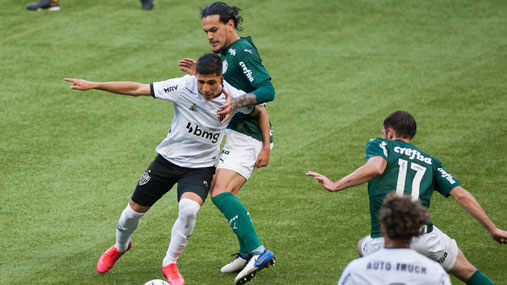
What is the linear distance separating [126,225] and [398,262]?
3.20 m

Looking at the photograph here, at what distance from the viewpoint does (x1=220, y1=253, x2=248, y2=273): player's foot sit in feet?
23.4

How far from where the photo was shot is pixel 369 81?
1299 cm

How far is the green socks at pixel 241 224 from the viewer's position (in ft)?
21.5

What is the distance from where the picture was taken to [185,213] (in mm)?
6461

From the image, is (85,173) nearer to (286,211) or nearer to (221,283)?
(286,211)

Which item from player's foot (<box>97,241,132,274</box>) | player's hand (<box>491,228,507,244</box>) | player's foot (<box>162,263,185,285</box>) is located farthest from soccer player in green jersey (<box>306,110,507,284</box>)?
player's foot (<box>97,241,132,274</box>)

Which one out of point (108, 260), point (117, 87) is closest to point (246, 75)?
point (117, 87)

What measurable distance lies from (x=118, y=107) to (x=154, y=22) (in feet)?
13.4

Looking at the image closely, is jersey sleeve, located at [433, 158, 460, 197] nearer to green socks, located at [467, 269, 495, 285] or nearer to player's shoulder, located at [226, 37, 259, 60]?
green socks, located at [467, 269, 495, 285]

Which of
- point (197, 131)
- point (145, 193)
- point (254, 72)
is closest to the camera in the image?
point (197, 131)

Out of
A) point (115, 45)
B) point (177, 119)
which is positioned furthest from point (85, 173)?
point (115, 45)

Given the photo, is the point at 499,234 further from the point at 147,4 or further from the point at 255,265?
the point at 147,4

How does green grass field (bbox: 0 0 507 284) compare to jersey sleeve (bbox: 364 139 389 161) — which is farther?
green grass field (bbox: 0 0 507 284)

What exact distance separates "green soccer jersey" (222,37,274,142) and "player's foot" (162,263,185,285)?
1.36 metres
